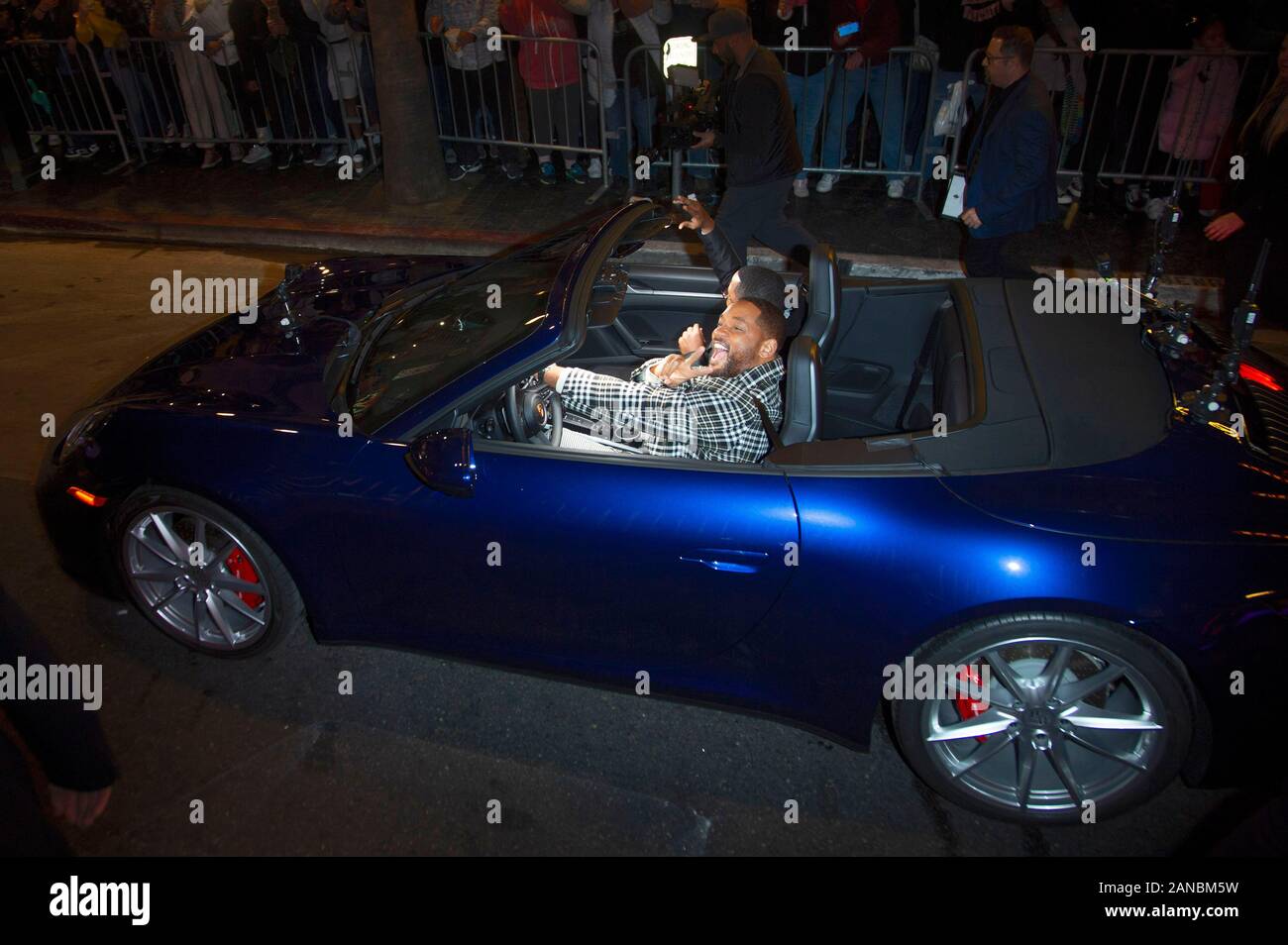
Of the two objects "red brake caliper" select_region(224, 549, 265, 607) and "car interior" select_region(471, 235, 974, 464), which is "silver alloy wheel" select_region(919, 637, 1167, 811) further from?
"red brake caliper" select_region(224, 549, 265, 607)

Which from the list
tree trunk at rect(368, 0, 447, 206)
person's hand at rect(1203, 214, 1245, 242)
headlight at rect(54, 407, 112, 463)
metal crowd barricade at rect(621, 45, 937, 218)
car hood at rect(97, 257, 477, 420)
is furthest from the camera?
tree trunk at rect(368, 0, 447, 206)

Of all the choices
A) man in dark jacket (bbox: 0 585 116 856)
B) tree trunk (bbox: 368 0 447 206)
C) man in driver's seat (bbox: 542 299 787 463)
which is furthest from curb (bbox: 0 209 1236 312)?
man in dark jacket (bbox: 0 585 116 856)

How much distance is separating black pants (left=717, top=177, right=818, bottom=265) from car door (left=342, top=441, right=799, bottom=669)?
3.39 m

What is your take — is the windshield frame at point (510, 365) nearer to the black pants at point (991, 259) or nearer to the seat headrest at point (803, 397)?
the seat headrest at point (803, 397)

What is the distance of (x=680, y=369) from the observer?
3.40 metres

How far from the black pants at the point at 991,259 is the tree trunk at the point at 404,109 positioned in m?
5.10

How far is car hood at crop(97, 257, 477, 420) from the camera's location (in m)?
3.12

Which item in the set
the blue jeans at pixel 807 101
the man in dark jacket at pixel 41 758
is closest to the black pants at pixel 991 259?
the blue jeans at pixel 807 101

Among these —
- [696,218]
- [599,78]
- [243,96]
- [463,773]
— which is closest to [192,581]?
[463,773]

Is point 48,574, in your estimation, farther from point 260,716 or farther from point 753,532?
point 753,532

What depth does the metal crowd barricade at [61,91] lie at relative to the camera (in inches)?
374

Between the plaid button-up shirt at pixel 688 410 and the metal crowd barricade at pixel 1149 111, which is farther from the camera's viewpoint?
the metal crowd barricade at pixel 1149 111

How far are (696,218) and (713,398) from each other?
112 cm

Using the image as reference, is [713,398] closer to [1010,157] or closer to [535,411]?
[535,411]
